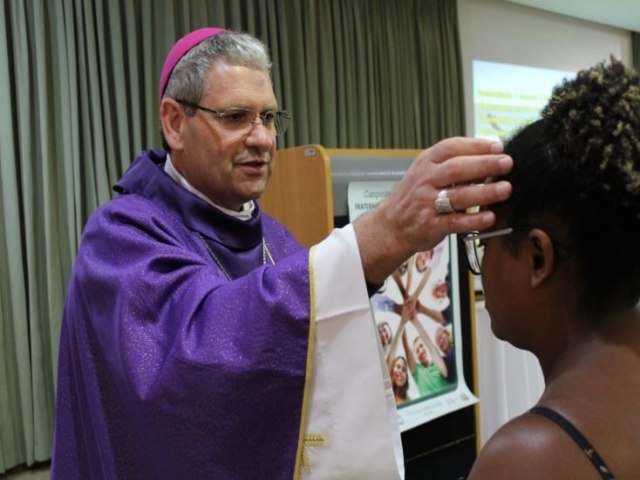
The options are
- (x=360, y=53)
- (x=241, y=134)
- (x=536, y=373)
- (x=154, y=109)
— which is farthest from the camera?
(x=360, y=53)

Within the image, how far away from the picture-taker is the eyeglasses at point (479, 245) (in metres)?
0.75

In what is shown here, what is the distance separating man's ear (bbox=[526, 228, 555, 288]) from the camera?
2.45 feet

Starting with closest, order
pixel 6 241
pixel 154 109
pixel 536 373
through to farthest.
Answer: pixel 6 241
pixel 154 109
pixel 536 373

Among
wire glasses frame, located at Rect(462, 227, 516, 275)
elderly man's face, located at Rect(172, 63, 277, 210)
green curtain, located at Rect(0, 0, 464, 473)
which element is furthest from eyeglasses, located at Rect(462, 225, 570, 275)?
green curtain, located at Rect(0, 0, 464, 473)

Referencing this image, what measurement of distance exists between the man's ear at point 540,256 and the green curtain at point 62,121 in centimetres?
194

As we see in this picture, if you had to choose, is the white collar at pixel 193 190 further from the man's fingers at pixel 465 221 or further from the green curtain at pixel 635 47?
the green curtain at pixel 635 47

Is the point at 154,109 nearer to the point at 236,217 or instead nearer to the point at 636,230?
the point at 236,217

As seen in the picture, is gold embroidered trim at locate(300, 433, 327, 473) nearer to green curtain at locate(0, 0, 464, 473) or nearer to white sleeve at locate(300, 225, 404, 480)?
white sleeve at locate(300, 225, 404, 480)

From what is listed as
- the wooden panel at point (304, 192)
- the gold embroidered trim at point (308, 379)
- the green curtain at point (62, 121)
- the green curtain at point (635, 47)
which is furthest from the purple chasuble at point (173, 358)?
the green curtain at point (635, 47)

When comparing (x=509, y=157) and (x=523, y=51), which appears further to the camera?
(x=523, y=51)

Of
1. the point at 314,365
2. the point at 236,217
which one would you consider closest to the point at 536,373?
the point at 236,217

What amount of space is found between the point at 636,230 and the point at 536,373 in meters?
2.49

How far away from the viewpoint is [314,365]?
2.76ft

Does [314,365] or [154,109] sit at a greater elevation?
[154,109]
